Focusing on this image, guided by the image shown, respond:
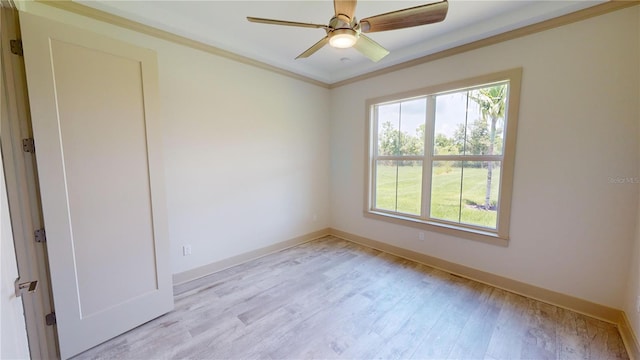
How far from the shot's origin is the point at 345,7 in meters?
1.48

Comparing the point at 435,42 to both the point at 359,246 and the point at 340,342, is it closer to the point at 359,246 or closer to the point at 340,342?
the point at 359,246

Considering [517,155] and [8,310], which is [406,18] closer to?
[517,155]

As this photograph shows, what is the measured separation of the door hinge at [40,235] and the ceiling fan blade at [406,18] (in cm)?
260

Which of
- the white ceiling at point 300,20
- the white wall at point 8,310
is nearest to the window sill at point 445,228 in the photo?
the white ceiling at point 300,20

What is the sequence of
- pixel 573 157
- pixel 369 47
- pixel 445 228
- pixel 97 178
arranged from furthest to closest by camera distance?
pixel 445 228 < pixel 573 157 < pixel 369 47 < pixel 97 178

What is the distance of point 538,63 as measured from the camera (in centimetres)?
221

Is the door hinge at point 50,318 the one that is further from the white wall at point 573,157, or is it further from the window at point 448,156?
the white wall at point 573,157

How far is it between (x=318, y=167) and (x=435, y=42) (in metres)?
2.37

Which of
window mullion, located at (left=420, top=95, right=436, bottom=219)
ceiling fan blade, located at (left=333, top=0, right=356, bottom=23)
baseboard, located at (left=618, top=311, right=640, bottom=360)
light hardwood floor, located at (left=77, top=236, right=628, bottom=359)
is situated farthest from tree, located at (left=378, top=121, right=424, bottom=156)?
baseboard, located at (left=618, top=311, right=640, bottom=360)

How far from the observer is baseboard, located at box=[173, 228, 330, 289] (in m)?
2.64

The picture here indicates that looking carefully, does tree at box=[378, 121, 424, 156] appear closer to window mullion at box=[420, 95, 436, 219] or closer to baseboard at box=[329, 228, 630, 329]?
window mullion at box=[420, 95, 436, 219]

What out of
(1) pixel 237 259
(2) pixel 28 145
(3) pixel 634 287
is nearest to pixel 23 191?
(2) pixel 28 145

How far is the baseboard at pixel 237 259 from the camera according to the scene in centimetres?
264

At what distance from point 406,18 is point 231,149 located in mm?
2314
